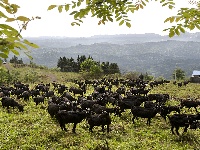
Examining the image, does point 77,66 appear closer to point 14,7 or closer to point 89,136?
point 89,136

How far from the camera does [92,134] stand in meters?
11.7

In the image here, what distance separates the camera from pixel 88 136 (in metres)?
11.3

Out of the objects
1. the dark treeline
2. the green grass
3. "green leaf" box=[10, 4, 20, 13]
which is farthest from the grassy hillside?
the dark treeline

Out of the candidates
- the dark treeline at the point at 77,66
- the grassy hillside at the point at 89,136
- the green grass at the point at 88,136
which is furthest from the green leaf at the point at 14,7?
the dark treeline at the point at 77,66

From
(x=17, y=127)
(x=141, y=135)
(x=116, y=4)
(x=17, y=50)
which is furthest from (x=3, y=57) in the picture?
(x=17, y=127)

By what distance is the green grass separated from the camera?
10.2 meters

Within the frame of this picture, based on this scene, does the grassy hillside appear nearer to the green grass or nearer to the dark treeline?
the green grass

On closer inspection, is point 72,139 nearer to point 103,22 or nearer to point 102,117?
point 102,117

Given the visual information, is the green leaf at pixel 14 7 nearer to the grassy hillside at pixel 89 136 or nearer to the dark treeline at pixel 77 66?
the grassy hillside at pixel 89 136

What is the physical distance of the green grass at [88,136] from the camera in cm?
1022

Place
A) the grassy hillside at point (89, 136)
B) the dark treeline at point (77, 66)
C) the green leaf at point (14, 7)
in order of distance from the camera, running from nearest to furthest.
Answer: the green leaf at point (14, 7) → the grassy hillside at point (89, 136) → the dark treeline at point (77, 66)

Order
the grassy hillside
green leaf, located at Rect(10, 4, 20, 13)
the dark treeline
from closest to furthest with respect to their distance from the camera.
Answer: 1. green leaf, located at Rect(10, 4, 20, 13)
2. the grassy hillside
3. the dark treeline

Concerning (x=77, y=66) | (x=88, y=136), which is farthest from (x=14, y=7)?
(x=77, y=66)

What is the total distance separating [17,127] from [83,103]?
201 inches
